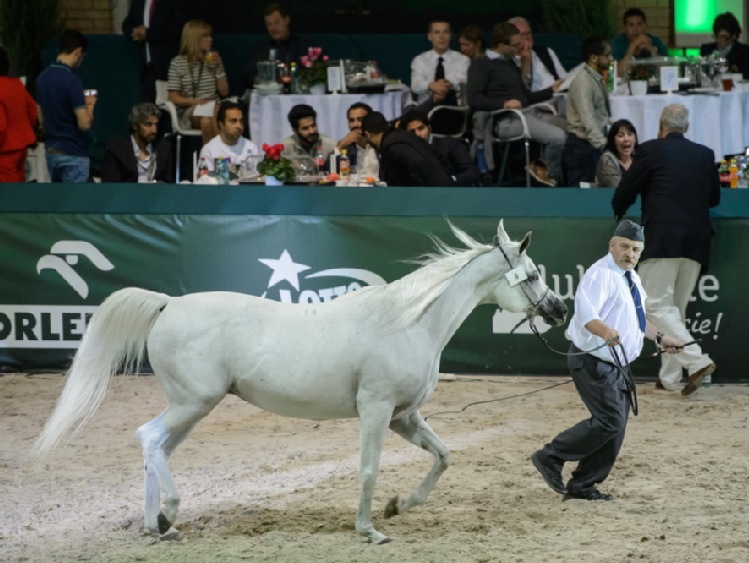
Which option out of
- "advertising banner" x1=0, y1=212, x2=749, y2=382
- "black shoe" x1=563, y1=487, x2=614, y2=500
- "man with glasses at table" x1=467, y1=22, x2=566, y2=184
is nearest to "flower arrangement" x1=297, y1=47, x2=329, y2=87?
"man with glasses at table" x1=467, y1=22, x2=566, y2=184

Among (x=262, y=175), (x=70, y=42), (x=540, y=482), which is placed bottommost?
(x=540, y=482)

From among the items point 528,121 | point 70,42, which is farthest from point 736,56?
point 70,42

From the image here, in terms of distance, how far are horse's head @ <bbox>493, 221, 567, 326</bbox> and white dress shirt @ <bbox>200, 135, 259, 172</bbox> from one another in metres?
5.97

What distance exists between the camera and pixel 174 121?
1412cm

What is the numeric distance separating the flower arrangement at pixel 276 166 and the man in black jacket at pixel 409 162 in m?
0.83

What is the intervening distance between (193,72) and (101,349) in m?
8.00

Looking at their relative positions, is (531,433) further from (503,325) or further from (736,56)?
A: (736,56)

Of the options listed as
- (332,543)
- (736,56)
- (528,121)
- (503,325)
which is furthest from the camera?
(736,56)

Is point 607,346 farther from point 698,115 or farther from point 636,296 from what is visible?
point 698,115

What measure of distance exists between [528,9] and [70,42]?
816 cm

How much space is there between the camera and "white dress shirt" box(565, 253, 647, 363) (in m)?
7.06

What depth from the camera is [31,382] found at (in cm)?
1078

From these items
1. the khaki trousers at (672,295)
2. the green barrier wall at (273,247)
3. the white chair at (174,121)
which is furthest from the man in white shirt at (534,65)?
the khaki trousers at (672,295)

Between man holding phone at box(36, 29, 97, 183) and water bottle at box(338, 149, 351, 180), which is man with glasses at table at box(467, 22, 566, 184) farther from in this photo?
man holding phone at box(36, 29, 97, 183)
